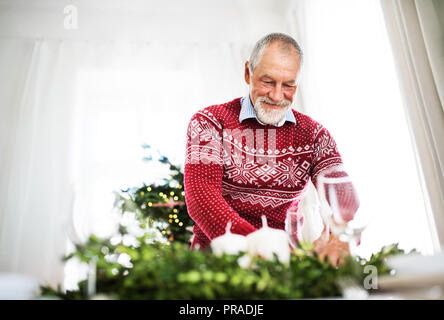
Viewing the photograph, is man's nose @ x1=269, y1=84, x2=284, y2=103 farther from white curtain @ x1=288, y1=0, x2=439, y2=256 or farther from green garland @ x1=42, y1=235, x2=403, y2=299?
green garland @ x1=42, y1=235, x2=403, y2=299

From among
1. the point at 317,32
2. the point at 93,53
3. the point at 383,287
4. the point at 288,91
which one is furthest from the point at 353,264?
the point at 93,53

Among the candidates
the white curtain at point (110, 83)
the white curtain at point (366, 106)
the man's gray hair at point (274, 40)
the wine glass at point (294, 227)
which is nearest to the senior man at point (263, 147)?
the man's gray hair at point (274, 40)

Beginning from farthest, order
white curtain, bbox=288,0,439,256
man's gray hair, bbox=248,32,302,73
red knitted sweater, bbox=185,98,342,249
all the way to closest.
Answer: white curtain, bbox=288,0,439,256 < man's gray hair, bbox=248,32,302,73 < red knitted sweater, bbox=185,98,342,249

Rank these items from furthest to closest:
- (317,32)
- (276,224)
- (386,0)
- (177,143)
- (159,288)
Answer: (177,143) → (317,32) → (386,0) → (276,224) → (159,288)

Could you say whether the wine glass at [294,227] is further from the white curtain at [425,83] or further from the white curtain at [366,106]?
the white curtain at [425,83]

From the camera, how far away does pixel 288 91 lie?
0.97 m

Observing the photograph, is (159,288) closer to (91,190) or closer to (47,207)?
(91,190)

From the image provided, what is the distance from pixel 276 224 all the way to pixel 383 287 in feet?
1.43

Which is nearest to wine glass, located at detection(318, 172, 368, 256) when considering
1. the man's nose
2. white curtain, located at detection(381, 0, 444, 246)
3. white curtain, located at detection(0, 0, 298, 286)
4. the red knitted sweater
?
the red knitted sweater

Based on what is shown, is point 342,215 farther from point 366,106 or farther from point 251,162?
point 366,106

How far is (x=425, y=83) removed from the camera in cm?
110

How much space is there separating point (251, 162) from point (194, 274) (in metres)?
0.57

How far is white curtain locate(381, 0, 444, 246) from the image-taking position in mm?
1050

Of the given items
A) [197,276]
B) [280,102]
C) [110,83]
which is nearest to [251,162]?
[280,102]
